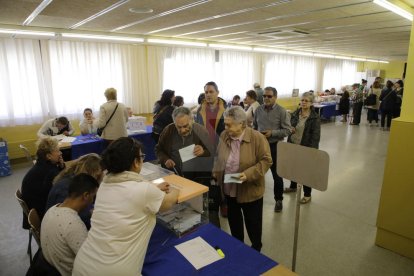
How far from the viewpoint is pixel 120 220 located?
125 cm

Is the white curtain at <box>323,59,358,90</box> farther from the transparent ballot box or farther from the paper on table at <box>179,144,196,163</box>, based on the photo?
the transparent ballot box

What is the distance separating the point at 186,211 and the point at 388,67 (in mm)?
18675

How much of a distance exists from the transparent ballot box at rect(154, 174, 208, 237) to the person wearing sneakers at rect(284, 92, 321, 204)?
6.50 feet

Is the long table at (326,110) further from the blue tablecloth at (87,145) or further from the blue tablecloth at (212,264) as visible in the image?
the blue tablecloth at (212,264)

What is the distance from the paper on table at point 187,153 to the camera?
2217mm

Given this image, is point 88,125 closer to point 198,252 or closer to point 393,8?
point 198,252

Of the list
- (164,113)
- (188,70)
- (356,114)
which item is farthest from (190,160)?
(356,114)

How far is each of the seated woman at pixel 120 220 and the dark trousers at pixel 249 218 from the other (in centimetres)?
104

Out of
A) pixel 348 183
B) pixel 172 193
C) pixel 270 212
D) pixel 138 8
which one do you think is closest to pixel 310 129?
pixel 270 212

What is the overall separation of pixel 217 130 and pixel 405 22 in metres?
3.45

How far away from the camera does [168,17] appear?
381 centimetres

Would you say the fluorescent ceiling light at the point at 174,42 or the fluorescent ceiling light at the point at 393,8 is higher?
the fluorescent ceiling light at the point at 174,42

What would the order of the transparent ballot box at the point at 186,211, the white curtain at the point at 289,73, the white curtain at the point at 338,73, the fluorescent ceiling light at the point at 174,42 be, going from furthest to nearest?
the white curtain at the point at 338,73
the white curtain at the point at 289,73
the fluorescent ceiling light at the point at 174,42
the transparent ballot box at the point at 186,211

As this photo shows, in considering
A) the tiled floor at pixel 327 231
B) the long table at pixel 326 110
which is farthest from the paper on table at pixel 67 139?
the long table at pixel 326 110
